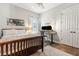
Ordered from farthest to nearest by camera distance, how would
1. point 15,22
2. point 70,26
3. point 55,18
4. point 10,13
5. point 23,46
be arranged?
point 55,18 → point 15,22 → point 10,13 → point 70,26 → point 23,46

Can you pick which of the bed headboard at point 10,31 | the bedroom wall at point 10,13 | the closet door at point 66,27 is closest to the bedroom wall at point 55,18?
the closet door at point 66,27

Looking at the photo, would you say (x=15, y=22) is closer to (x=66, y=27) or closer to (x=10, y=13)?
(x=10, y=13)

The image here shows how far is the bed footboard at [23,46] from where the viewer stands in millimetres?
2029

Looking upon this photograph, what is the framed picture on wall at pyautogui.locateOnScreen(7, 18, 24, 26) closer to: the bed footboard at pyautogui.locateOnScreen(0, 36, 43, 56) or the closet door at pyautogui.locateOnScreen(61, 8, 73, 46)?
the bed footboard at pyautogui.locateOnScreen(0, 36, 43, 56)

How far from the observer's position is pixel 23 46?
2.47 metres

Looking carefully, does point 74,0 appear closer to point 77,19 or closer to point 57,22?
point 77,19

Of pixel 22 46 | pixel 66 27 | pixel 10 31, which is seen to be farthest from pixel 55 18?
pixel 22 46

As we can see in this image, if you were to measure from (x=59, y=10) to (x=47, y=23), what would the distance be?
54.7 inches

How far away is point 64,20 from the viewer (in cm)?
451

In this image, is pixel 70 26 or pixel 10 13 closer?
pixel 70 26

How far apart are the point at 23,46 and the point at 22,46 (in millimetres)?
47

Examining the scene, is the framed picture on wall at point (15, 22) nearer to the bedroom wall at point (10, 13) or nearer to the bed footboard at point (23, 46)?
the bedroom wall at point (10, 13)

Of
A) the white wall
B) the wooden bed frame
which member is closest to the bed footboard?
the wooden bed frame

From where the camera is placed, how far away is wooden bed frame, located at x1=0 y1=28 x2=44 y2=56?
202 cm
